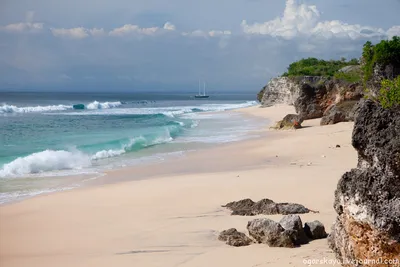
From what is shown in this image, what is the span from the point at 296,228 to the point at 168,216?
356 centimetres

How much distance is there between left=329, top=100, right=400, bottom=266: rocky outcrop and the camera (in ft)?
16.6

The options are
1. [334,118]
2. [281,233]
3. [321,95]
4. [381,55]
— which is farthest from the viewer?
[321,95]

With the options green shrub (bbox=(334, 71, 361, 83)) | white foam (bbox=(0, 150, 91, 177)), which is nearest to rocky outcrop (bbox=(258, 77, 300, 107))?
green shrub (bbox=(334, 71, 361, 83))

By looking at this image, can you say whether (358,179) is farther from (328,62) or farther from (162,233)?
(328,62)

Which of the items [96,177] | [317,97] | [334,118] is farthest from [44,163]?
[317,97]

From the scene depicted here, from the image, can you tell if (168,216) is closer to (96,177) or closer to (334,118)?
(96,177)

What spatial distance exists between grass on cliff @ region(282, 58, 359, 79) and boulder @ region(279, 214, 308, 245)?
45356mm

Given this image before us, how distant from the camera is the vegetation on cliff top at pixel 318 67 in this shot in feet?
184

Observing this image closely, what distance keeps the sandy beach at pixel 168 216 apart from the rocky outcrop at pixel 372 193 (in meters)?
1.48

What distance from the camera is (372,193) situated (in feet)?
17.1

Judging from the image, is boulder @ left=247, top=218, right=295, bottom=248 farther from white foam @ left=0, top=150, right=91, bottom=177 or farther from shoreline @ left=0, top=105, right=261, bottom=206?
white foam @ left=0, top=150, right=91, bottom=177

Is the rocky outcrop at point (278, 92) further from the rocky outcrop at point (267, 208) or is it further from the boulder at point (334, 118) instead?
the rocky outcrop at point (267, 208)

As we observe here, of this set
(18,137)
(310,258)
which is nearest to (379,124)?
(310,258)

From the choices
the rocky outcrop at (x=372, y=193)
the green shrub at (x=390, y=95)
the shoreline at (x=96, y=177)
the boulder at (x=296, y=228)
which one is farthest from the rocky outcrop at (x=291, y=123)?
the rocky outcrop at (x=372, y=193)
